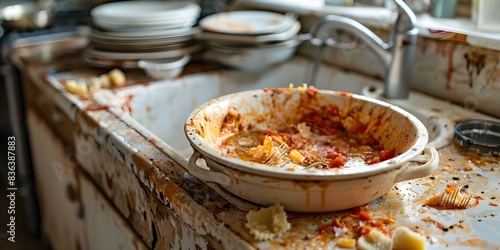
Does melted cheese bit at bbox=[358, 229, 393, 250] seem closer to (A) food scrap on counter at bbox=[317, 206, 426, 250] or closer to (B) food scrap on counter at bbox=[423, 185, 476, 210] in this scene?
(A) food scrap on counter at bbox=[317, 206, 426, 250]

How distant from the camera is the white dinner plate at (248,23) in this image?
4.72 feet

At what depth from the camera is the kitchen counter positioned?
69 cm

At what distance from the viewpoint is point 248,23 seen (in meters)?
1.56

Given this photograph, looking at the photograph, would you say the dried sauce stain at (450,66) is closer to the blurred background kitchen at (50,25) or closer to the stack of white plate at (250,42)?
the blurred background kitchen at (50,25)

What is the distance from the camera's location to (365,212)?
0.71 meters

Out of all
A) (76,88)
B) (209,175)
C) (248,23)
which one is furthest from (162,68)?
(209,175)

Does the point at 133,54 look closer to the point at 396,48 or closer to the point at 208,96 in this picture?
the point at 208,96

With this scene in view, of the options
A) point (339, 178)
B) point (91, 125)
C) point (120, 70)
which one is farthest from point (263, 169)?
point (120, 70)

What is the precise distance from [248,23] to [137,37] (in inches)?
13.9

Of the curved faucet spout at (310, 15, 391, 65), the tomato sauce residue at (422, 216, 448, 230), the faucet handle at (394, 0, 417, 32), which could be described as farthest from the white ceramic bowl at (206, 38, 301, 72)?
the tomato sauce residue at (422, 216, 448, 230)

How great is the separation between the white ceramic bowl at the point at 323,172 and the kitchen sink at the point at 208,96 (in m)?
0.21

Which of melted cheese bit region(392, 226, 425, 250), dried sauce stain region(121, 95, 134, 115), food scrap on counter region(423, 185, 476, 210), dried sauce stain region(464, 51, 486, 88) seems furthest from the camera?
dried sauce stain region(121, 95, 134, 115)

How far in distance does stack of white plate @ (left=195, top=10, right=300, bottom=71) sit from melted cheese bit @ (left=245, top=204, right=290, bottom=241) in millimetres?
824

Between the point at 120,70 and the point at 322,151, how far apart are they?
80 centimetres
